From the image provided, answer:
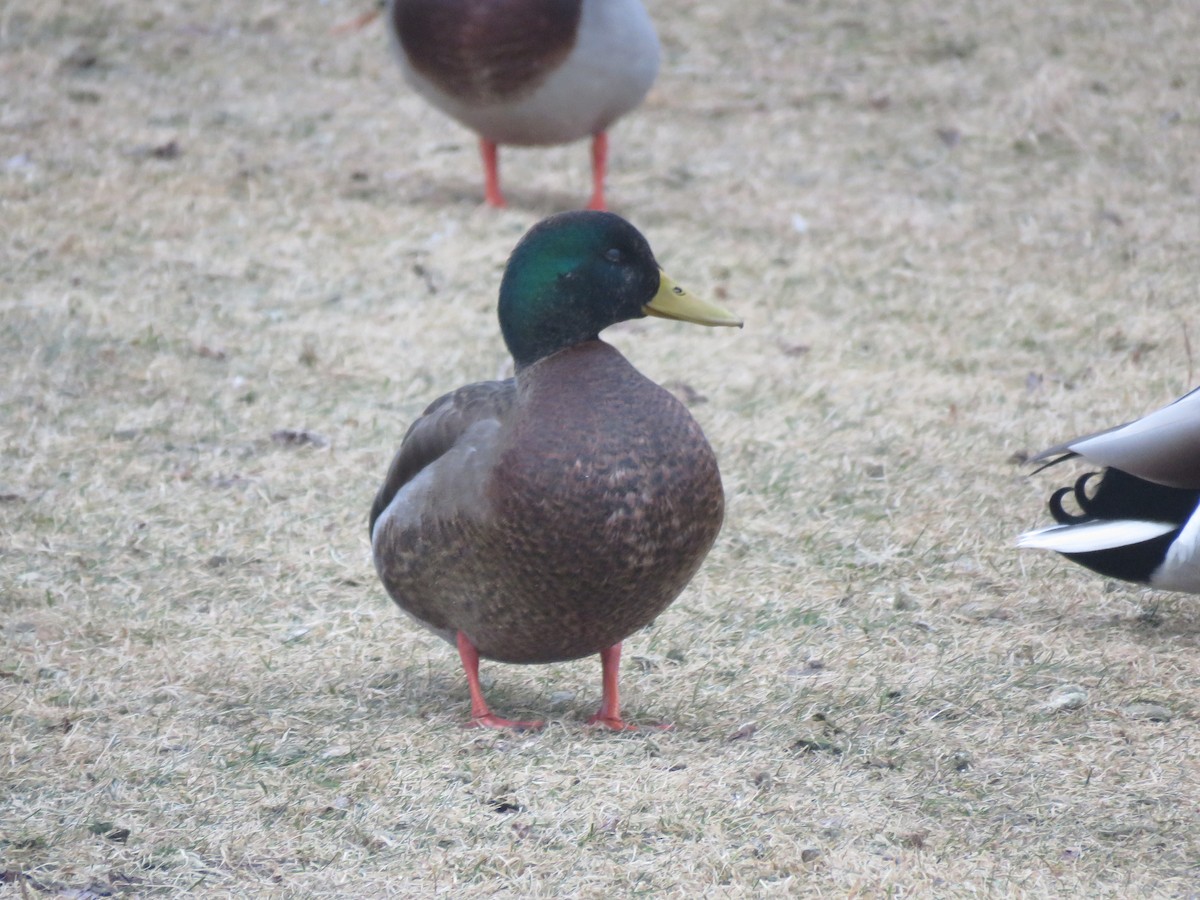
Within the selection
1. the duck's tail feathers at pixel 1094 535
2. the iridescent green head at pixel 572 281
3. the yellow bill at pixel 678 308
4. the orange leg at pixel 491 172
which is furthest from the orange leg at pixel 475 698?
the orange leg at pixel 491 172

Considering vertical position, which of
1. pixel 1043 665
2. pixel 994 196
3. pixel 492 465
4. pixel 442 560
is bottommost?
pixel 994 196

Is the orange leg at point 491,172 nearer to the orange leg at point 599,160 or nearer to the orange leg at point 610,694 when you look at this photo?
the orange leg at point 599,160

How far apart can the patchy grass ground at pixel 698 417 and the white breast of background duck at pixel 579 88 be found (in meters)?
0.39

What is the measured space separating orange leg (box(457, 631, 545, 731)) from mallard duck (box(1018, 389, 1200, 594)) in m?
1.21

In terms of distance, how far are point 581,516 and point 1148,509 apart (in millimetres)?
1434

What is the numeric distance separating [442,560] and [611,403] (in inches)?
17.5

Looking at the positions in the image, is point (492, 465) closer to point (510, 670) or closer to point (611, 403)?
point (611, 403)

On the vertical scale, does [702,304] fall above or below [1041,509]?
above

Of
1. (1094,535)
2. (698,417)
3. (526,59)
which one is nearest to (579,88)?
(526,59)

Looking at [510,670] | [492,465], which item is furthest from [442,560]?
[510,670]

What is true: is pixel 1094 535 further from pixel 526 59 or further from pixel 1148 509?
pixel 526 59

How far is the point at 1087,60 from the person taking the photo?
27.7 ft

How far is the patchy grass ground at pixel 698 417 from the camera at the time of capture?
2.53m

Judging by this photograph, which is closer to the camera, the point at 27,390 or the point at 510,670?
the point at 510,670
